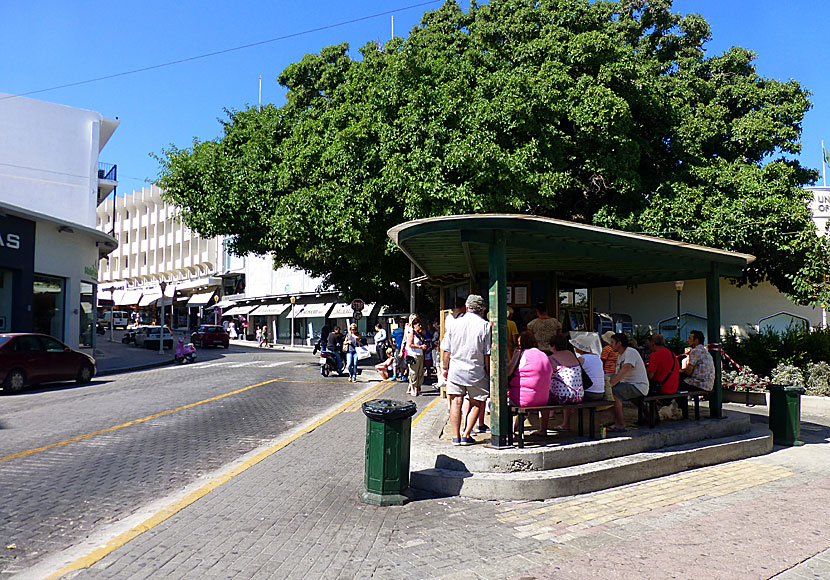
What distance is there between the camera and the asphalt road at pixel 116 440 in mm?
5382

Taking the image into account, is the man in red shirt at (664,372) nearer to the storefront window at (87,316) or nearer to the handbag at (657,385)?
the handbag at (657,385)

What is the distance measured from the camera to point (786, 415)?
932 cm

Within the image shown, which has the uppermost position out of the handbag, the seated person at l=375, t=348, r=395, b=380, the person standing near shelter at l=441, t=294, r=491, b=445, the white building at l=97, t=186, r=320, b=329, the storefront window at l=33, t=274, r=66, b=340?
the white building at l=97, t=186, r=320, b=329

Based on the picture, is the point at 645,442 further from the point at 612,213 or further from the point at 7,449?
the point at 612,213

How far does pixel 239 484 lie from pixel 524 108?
43.1ft

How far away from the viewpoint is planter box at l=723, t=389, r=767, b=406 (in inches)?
511

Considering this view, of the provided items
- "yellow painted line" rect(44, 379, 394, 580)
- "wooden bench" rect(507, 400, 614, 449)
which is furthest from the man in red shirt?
"yellow painted line" rect(44, 379, 394, 580)

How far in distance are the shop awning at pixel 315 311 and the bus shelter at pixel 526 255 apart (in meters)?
31.1

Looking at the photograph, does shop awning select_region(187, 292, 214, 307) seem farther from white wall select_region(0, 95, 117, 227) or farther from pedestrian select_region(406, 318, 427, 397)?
pedestrian select_region(406, 318, 427, 397)

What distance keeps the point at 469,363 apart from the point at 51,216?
73.7ft

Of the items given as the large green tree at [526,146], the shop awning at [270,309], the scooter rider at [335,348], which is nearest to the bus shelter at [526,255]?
the large green tree at [526,146]

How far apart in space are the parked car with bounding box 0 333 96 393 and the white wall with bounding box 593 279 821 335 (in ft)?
58.9

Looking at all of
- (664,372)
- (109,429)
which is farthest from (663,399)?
(109,429)

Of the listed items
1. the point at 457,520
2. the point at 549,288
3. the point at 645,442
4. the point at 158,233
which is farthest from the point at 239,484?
the point at 158,233
